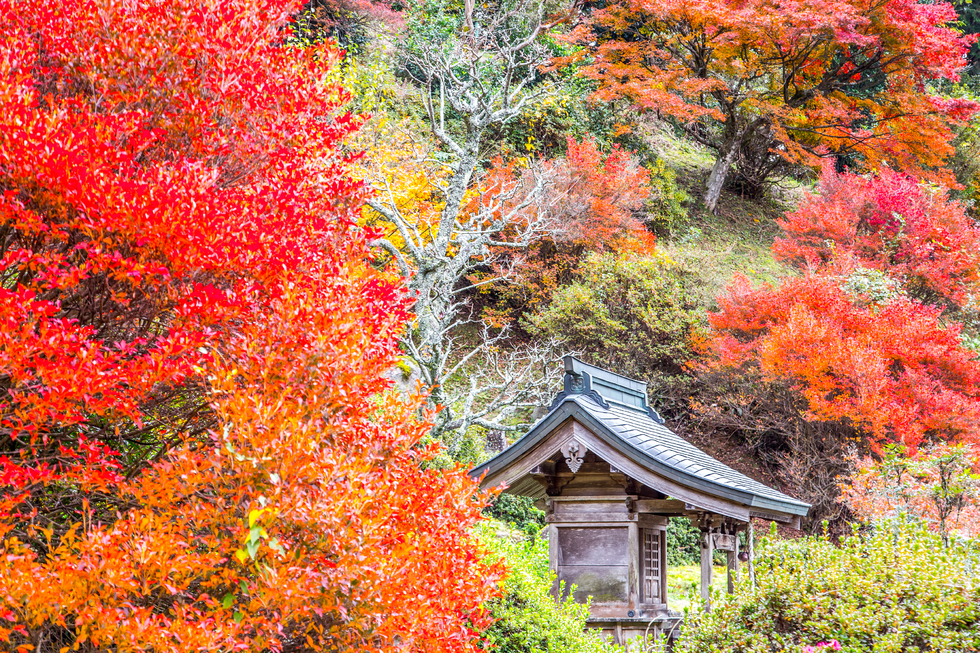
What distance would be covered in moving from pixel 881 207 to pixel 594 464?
1226 cm

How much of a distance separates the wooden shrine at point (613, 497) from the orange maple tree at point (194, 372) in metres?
2.84

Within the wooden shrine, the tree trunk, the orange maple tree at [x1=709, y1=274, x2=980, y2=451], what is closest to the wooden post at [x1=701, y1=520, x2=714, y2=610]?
the wooden shrine

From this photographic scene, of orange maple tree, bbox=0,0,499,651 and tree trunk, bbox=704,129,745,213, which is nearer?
orange maple tree, bbox=0,0,499,651

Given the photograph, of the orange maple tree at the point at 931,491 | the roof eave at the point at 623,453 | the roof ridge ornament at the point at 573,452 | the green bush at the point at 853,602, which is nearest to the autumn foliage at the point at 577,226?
the orange maple tree at the point at 931,491

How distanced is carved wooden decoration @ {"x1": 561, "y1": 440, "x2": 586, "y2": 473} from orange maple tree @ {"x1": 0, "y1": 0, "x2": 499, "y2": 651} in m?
2.76

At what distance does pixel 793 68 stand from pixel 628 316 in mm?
9231

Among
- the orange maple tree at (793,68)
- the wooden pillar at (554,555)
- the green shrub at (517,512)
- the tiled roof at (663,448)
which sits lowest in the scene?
the green shrub at (517,512)

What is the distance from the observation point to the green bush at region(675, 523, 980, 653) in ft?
11.2

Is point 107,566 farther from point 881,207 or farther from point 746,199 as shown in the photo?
point 746,199

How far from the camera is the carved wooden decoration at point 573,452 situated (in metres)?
5.62

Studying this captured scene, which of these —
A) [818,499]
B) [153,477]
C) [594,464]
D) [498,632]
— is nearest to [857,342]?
[818,499]

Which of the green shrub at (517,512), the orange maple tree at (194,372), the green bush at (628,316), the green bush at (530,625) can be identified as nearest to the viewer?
the orange maple tree at (194,372)

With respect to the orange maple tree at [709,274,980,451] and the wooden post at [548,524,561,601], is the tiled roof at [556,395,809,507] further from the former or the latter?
the orange maple tree at [709,274,980,451]

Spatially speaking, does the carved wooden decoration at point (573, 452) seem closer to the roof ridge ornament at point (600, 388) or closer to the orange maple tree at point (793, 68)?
the roof ridge ornament at point (600, 388)
